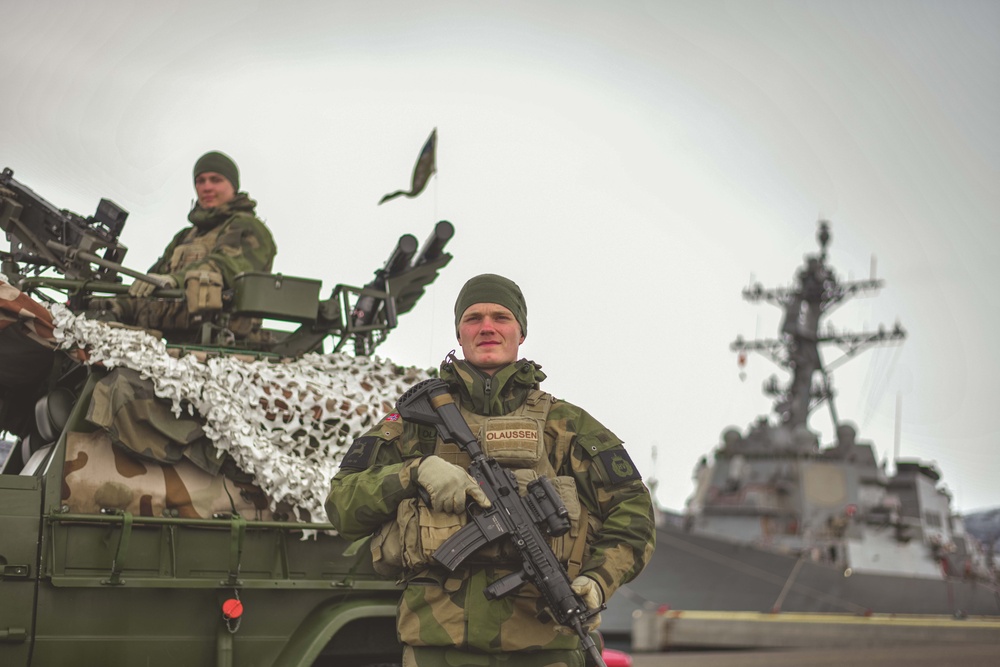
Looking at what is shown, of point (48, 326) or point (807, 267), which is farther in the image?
point (807, 267)

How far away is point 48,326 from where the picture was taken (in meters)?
4.40

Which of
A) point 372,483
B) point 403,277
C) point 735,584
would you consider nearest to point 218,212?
point 403,277

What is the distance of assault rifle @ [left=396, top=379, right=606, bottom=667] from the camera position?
10.5ft

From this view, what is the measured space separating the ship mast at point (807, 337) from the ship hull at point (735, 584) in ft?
22.6

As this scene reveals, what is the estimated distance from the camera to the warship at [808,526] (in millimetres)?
21859

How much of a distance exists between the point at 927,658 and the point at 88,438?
45.9 feet

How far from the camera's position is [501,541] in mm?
3311

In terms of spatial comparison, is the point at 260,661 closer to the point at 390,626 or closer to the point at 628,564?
the point at 390,626

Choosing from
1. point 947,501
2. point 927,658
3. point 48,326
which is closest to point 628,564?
Answer: point 48,326

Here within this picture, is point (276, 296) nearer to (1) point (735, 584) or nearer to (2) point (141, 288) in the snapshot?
(2) point (141, 288)

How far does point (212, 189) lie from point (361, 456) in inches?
120

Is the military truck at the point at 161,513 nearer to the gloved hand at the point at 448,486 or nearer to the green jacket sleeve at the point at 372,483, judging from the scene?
the green jacket sleeve at the point at 372,483

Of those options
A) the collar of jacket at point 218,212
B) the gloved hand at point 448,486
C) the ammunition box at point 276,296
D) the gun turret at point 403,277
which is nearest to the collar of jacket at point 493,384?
the gloved hand at point 448,486

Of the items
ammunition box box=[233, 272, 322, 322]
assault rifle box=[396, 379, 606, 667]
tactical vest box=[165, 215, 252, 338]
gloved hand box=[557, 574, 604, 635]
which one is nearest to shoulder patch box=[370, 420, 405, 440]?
assault rifle box=[396, 379, 606, 667]
